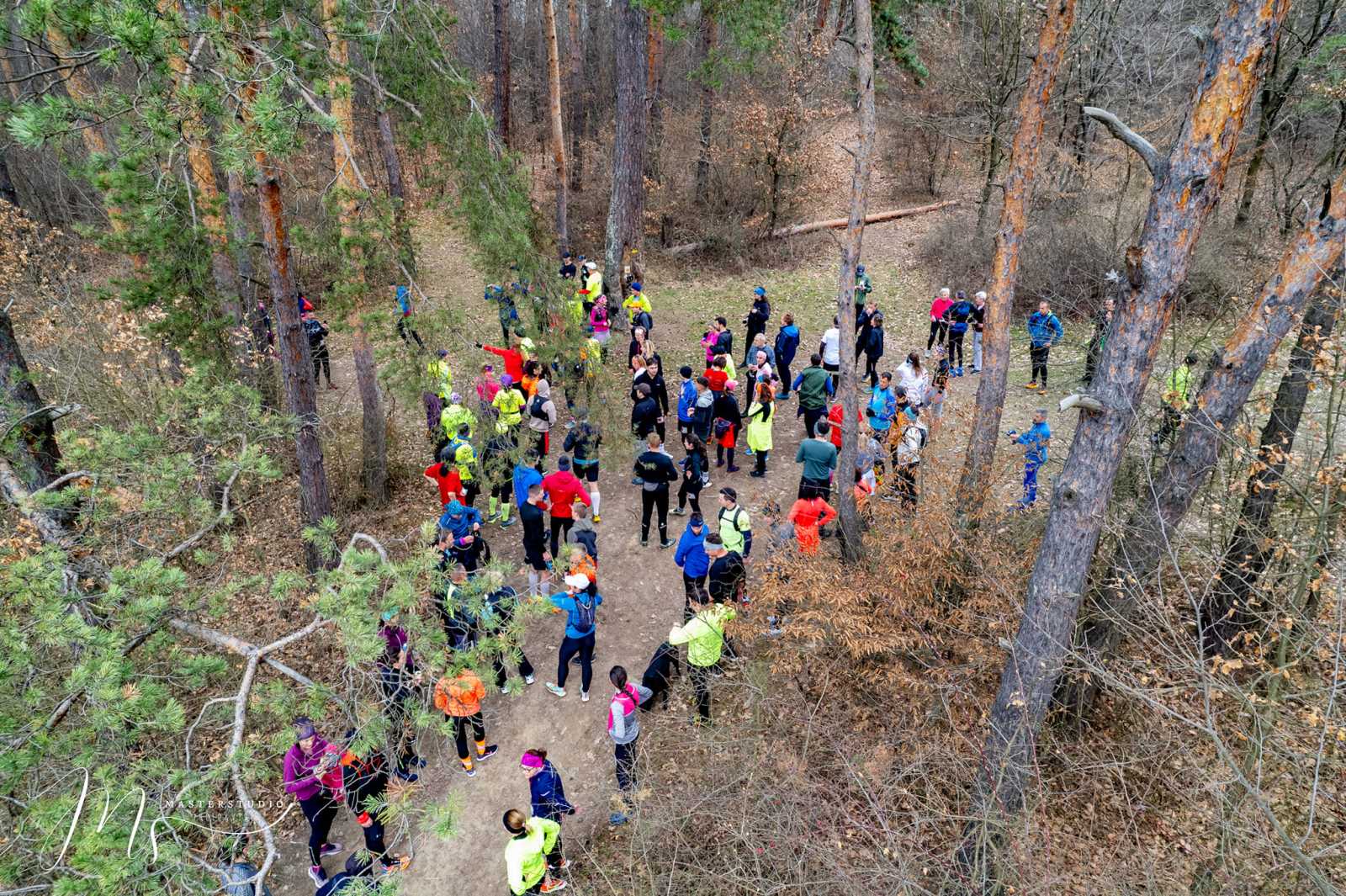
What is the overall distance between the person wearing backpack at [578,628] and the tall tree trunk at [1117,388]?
3.67 metres

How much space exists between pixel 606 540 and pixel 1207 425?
6.93 metres

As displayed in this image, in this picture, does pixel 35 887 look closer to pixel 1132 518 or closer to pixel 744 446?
pixel 1132 518

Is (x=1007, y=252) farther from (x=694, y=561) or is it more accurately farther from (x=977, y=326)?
(x=977, y=326)

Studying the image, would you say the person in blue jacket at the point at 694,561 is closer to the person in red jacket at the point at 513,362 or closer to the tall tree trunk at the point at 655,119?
the person in red jacket at the point at 513,362

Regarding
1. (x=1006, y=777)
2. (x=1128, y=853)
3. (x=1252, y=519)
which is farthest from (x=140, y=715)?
(x=1252, y=519)

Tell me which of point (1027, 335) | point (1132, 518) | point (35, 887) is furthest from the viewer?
point (1027, 335)

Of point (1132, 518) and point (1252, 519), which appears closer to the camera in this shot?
point (1252, 519)

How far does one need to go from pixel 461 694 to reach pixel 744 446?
729cm

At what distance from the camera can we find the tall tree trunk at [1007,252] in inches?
260

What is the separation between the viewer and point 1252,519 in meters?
6.18

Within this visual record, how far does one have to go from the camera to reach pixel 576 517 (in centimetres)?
905

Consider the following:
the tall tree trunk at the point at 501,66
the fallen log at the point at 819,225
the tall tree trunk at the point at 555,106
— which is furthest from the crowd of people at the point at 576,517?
the tall tree trunk at the point at 501,66

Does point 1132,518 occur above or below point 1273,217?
below

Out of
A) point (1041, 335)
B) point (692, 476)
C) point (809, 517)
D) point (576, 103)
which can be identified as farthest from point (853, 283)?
point (576, 103)
